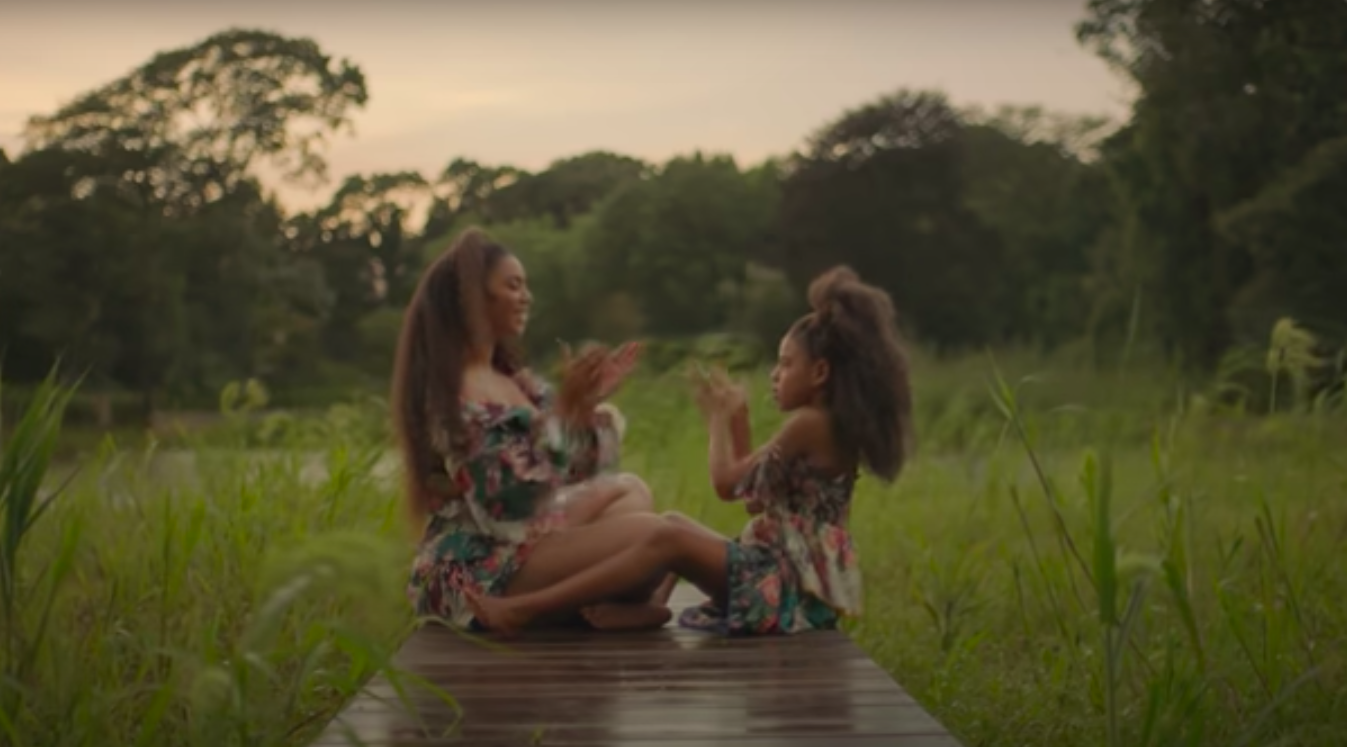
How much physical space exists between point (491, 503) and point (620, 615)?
17.5 inches

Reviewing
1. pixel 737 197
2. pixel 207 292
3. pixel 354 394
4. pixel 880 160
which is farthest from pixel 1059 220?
pixel 354 394

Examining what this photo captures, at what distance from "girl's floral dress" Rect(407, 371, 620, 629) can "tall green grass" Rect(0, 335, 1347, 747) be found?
0.91 ft

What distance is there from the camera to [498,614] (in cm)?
449

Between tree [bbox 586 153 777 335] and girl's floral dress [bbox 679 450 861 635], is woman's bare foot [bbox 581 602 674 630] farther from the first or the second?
tree [bbox 586 153 777 335]

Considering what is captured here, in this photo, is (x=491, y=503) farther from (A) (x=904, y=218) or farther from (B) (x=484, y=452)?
(A) (x=904, y=218)

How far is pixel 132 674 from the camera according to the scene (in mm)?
5621

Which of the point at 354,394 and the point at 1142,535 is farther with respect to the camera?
the point at 354,394

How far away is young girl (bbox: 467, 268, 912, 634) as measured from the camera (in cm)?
457

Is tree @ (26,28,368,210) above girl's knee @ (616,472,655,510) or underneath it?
above

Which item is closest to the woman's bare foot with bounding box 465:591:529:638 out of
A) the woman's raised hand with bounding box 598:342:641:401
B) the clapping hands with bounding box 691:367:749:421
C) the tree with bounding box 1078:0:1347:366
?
the woman's raised hand with bounding box 598:342:641:401

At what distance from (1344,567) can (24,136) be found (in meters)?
7.46

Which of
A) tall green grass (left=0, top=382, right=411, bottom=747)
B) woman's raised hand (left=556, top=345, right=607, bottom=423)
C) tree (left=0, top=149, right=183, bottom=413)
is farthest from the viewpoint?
tree (left=0, top=149, right=183, bottom=413)

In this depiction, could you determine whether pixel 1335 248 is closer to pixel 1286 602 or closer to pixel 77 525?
pixel 1286 602

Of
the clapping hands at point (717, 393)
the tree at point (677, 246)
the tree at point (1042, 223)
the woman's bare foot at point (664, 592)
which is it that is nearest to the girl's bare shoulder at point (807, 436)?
the clapping hands at point (717, 393)
